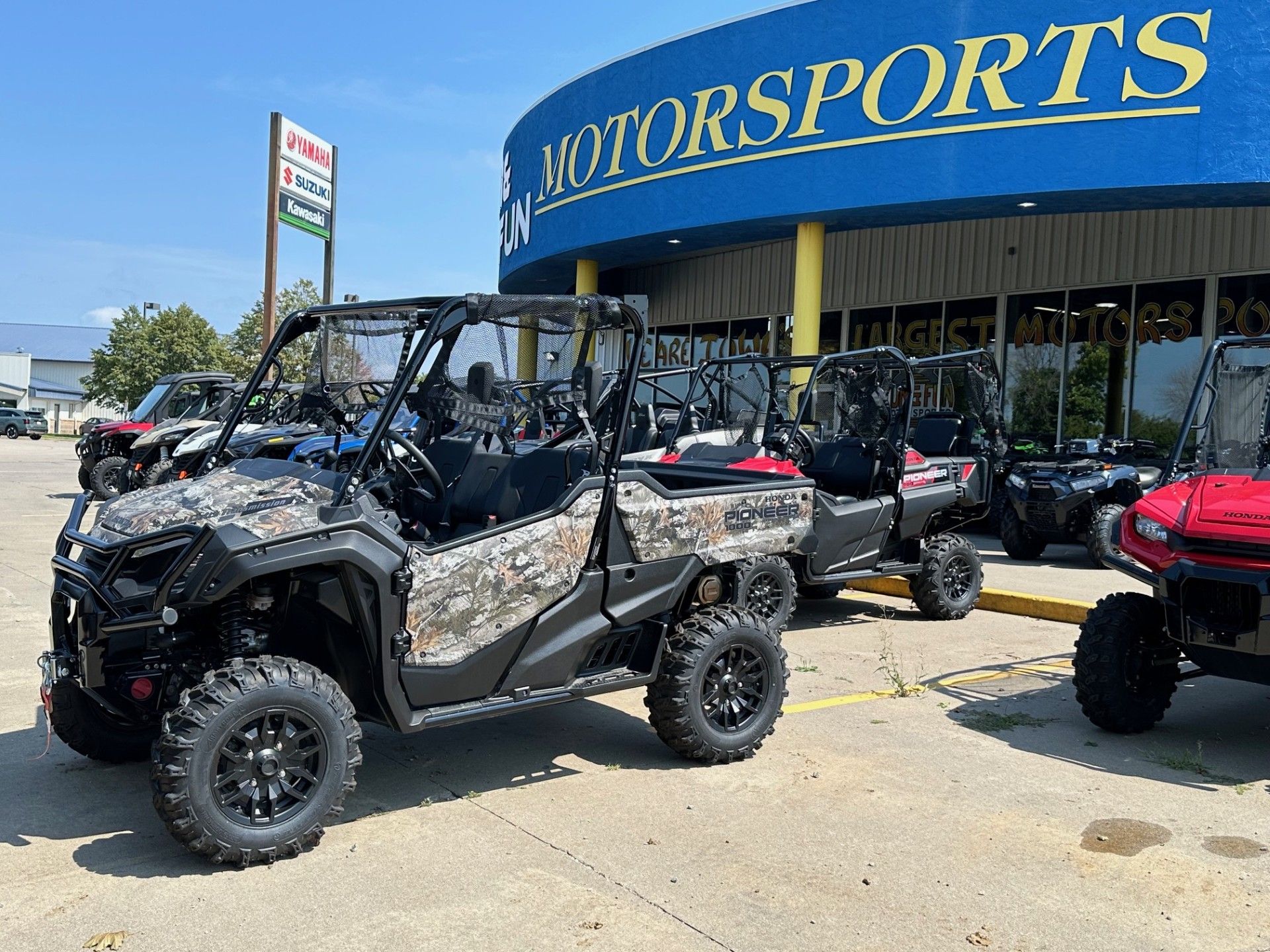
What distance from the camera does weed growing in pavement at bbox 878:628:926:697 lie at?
22.1 ft

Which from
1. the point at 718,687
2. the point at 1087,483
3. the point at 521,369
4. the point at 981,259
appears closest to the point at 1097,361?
the point at 981,259

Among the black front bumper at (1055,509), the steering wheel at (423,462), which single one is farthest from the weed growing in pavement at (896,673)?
the black front bumper at (1055,509)

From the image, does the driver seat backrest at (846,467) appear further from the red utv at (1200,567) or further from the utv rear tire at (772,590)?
the red utv at (1200,567)

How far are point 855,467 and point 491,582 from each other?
210 inches

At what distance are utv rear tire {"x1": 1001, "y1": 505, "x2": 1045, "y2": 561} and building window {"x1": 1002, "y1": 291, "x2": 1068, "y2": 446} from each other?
4.78 metres

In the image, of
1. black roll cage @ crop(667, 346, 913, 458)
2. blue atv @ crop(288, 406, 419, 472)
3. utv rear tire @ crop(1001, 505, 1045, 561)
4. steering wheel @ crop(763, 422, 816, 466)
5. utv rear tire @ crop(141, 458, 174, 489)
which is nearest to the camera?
blue atv @ crop(288, 406, 419, 472)

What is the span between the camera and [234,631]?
4223 millimetres

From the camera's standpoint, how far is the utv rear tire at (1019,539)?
12898 mm

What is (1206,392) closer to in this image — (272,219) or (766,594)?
(766,594)

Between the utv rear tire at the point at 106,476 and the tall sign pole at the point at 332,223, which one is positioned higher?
the tall sign pole at the point at 332,223

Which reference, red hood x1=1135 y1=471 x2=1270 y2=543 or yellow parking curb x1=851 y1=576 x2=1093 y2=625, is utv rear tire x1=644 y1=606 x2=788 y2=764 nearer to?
red hood x1=1135 y1=471 x2=1270 y2=543

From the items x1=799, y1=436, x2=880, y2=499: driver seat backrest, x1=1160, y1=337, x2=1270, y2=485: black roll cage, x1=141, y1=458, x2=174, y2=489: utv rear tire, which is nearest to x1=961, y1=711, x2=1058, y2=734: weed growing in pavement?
x1=1160, y1=337, x2=1270, y2=485: black roll cage

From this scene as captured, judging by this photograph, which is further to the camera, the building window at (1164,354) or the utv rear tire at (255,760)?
the building window at (1164,354)

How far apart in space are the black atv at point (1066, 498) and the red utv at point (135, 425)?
444 inches
